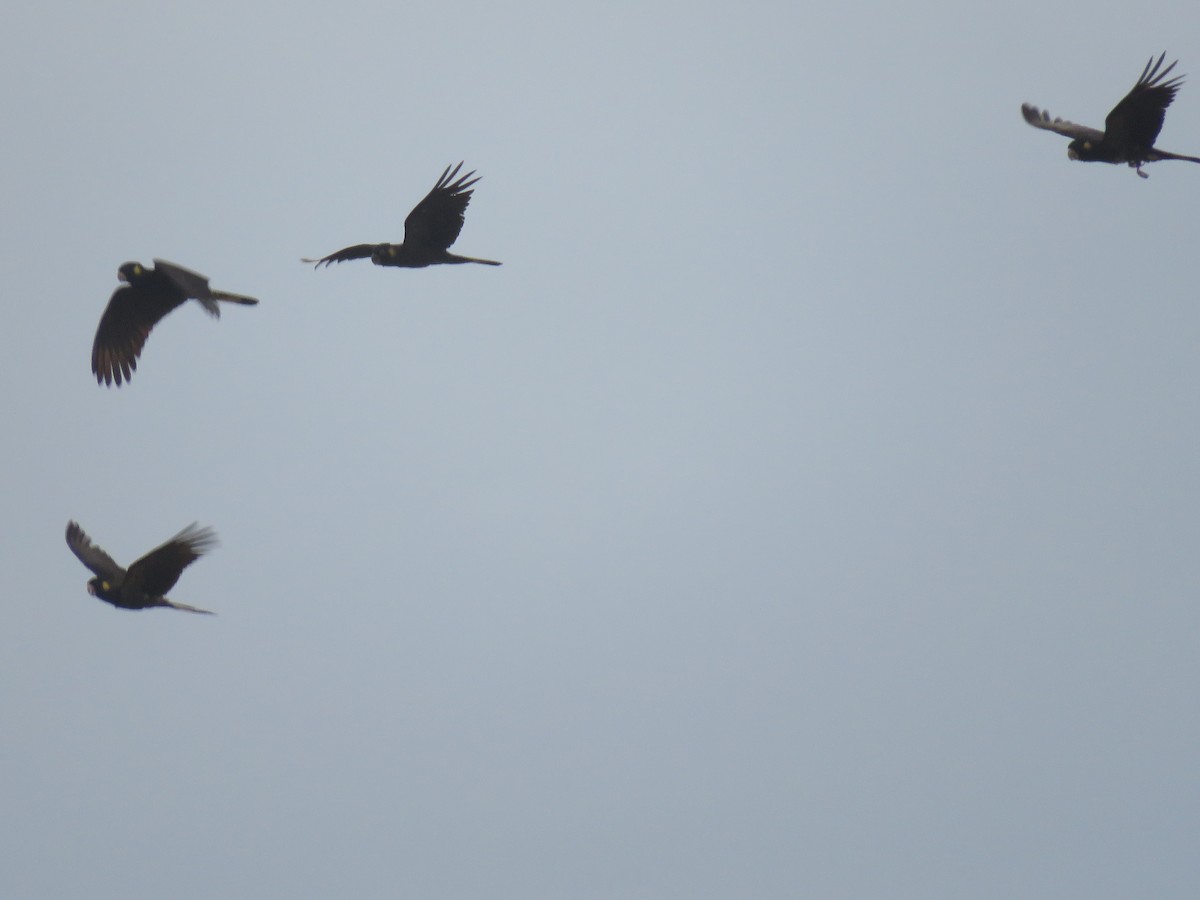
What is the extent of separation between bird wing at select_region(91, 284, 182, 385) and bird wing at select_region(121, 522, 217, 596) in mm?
4379

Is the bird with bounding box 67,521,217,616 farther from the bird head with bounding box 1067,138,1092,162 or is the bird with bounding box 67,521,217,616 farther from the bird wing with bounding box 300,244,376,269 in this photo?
the bird head with bounding box 1067,138,1092,162

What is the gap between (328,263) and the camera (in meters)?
26.9

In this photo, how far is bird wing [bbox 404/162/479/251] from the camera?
25.0 m

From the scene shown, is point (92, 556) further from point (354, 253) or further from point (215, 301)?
point (354, 253)

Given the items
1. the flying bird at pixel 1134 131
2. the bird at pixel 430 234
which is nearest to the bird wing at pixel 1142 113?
the flying bird at pixel 1134 131

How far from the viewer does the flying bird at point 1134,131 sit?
78.2 ft

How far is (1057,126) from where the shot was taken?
27.0 m

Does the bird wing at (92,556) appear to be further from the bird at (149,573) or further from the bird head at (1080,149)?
the bird head at (1080,149)

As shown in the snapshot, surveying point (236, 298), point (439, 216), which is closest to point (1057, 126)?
point (439, 216)

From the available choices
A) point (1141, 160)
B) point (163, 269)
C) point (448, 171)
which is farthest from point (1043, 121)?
point (163, 269)

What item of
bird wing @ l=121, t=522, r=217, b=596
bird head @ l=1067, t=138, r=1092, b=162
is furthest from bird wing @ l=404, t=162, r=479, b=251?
bird head @ l=1067, t=138, r=1092, b=162

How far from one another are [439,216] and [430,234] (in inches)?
15.1

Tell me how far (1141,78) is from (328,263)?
1370cm

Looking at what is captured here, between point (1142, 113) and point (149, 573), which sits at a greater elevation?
point (1142, 113)
